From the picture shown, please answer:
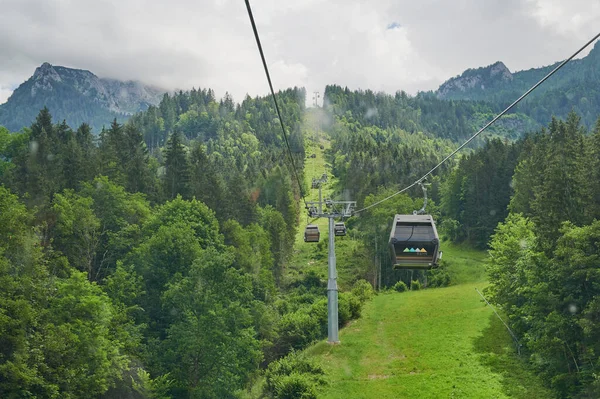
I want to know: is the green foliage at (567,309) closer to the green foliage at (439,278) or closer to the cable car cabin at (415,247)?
the cable car cabin at (415,247)

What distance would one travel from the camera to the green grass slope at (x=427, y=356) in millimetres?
31981

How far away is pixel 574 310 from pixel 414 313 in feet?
85.9

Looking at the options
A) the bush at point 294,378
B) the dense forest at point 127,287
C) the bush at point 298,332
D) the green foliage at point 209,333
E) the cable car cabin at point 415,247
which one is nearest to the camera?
the cable car cabin at point 415,247

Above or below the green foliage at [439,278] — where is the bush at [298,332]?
below

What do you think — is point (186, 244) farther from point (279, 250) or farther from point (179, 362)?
point (279, 250)

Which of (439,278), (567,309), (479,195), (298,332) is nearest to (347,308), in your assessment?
(298,332)

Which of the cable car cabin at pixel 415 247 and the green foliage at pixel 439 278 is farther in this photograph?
the green foliage at pixel 439 278

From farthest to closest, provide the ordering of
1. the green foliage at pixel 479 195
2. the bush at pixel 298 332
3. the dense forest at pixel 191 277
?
the green foliage at pixel 479 195, the bush at pixel 298 332, the dense forest at pixel 191 277

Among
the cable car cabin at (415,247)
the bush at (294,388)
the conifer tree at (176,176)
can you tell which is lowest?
the bush at (294,388)

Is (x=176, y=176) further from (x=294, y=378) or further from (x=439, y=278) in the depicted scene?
(x=294, y=378)

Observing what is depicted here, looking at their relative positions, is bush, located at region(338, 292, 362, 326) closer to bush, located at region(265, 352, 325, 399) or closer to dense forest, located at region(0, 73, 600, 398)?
dense forest, located at region(0, 73, 600, 398)

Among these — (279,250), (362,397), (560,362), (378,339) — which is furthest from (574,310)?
(279,250)

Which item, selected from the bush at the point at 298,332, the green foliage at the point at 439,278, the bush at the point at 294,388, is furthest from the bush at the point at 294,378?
the green foliage at the point at 439,278

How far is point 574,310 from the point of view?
28.4 meters
